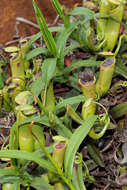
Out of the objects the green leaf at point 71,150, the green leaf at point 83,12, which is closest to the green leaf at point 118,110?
the green leaf at point 71,150

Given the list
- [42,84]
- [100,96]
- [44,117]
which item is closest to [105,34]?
[100,96]

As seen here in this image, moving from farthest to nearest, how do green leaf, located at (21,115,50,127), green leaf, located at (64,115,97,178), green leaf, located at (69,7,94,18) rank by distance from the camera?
1. green leaf, located at (69,7,94,18)
2. green leaf, located at (21,115,50,127)
3. green leaf, located at (64,115,97,178)

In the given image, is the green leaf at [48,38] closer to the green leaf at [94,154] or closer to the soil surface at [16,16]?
the green leaf at [94,154]

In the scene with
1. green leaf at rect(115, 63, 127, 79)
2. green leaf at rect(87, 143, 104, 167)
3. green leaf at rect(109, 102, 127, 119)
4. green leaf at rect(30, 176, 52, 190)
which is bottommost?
green leaf at rect(87, 143, 104, 167)

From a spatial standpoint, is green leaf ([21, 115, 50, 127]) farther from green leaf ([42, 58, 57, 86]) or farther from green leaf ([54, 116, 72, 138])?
green leaf ([42, 58, 57, 86])

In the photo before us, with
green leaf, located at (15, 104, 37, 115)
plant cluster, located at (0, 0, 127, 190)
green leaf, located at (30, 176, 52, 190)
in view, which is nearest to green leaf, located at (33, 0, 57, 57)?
plant cluster, located at (0, 0, 127, 190)

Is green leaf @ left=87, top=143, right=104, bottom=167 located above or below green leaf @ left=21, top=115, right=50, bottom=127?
below

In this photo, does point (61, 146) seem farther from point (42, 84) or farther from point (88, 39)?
point (88, 39)
